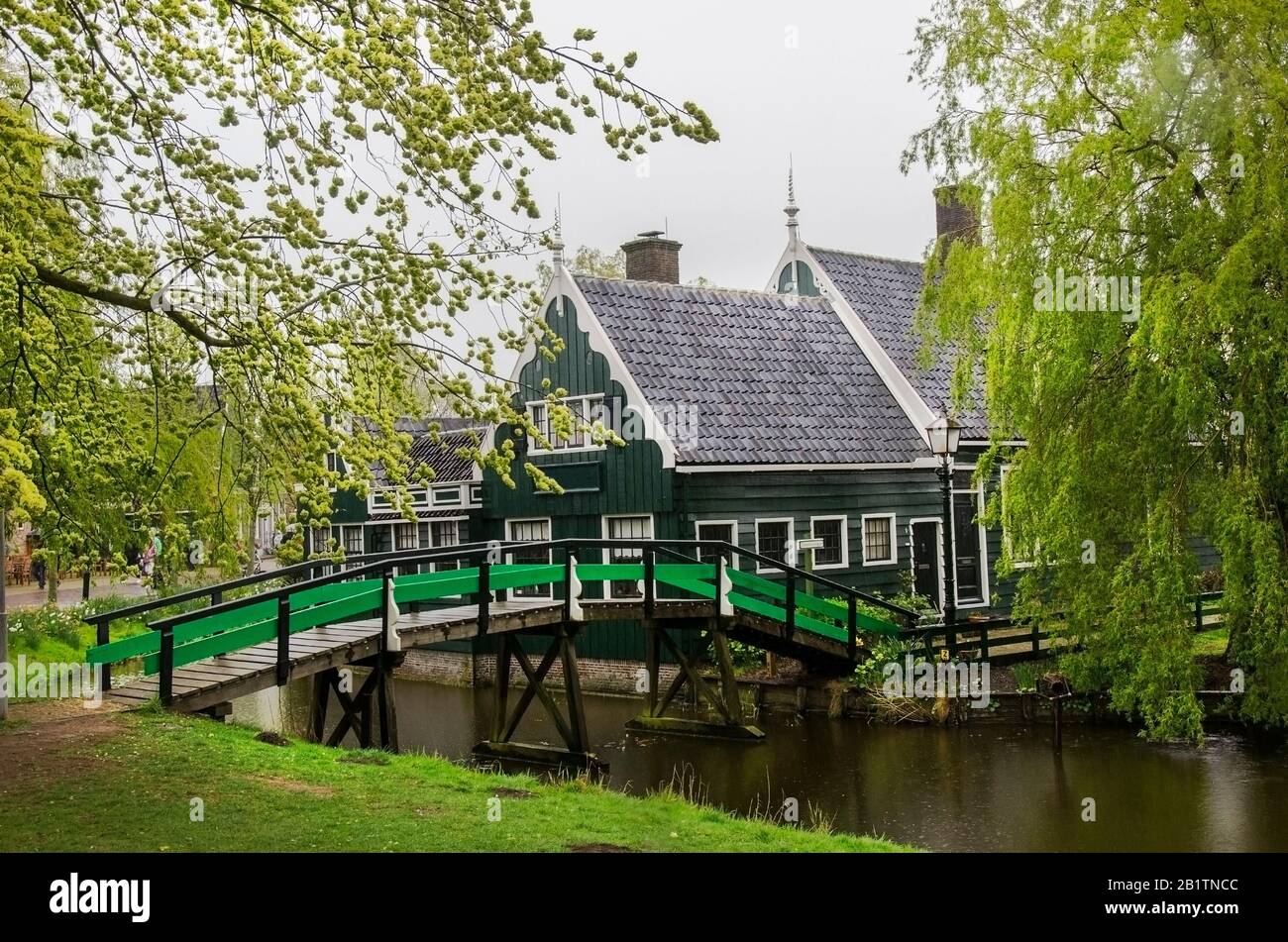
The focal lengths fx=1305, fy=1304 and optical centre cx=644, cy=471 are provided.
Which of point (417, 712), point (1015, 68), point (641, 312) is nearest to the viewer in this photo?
point (1015, 68)

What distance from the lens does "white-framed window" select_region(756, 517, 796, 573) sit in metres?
22.7

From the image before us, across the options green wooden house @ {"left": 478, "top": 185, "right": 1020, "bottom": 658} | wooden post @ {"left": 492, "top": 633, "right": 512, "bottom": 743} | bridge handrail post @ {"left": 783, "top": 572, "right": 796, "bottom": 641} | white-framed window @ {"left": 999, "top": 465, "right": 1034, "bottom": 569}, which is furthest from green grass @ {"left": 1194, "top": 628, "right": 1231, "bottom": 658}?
wooden post @ {"left": 492, "top": 633, "right": 512, "bottom": 743}

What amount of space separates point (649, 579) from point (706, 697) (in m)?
2.14

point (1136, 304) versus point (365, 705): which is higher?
point (1136, 304)

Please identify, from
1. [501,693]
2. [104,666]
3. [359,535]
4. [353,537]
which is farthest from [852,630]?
[353,537]

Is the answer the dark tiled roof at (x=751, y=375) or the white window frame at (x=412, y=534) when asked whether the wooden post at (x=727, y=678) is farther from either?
the white window frame at (x=412, y=534)

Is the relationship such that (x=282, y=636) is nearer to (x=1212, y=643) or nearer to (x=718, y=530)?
(x=718, y=530)

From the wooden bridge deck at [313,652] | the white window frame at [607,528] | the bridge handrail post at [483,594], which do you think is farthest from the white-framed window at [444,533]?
the bridge handrail post at [483,594]

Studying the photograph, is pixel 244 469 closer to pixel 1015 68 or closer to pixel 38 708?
pixel 38 708

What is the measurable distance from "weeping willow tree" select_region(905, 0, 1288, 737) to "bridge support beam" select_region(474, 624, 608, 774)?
6174mm

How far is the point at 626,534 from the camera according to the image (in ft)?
75.8
